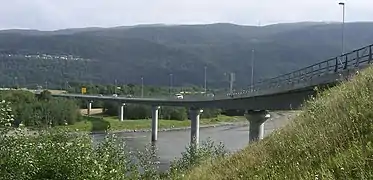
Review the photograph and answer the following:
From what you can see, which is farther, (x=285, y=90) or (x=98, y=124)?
(x=98, y=124)

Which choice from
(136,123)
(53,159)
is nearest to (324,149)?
(53,159)

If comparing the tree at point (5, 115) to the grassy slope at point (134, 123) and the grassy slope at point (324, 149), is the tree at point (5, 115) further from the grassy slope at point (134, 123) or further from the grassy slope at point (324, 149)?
the grassy slope at point (134, 123)

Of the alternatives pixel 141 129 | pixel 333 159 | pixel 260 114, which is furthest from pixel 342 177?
A: pixel 141 129

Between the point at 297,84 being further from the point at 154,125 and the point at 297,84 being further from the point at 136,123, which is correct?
the point at 136,123

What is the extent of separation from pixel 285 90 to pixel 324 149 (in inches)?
1213

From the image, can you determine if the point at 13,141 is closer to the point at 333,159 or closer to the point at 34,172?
the point at 34,172

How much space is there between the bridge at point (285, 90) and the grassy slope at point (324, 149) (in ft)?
40.6

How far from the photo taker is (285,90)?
40312 mm

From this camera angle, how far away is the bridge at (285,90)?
96.3ft

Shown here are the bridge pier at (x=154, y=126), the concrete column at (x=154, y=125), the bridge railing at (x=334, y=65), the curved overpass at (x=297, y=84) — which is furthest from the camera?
the concrete column at (x=154, y=125)

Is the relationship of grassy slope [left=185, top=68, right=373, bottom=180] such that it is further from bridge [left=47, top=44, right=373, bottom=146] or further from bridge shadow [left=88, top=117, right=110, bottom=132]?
bridge shadow [left=88, top=117, right=110, bottom=132]

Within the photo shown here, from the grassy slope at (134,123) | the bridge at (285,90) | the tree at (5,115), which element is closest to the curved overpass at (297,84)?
the bridge at (285,90)

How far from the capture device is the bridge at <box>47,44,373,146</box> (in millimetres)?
29352

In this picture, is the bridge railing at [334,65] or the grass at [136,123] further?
the grass at [136,123]
